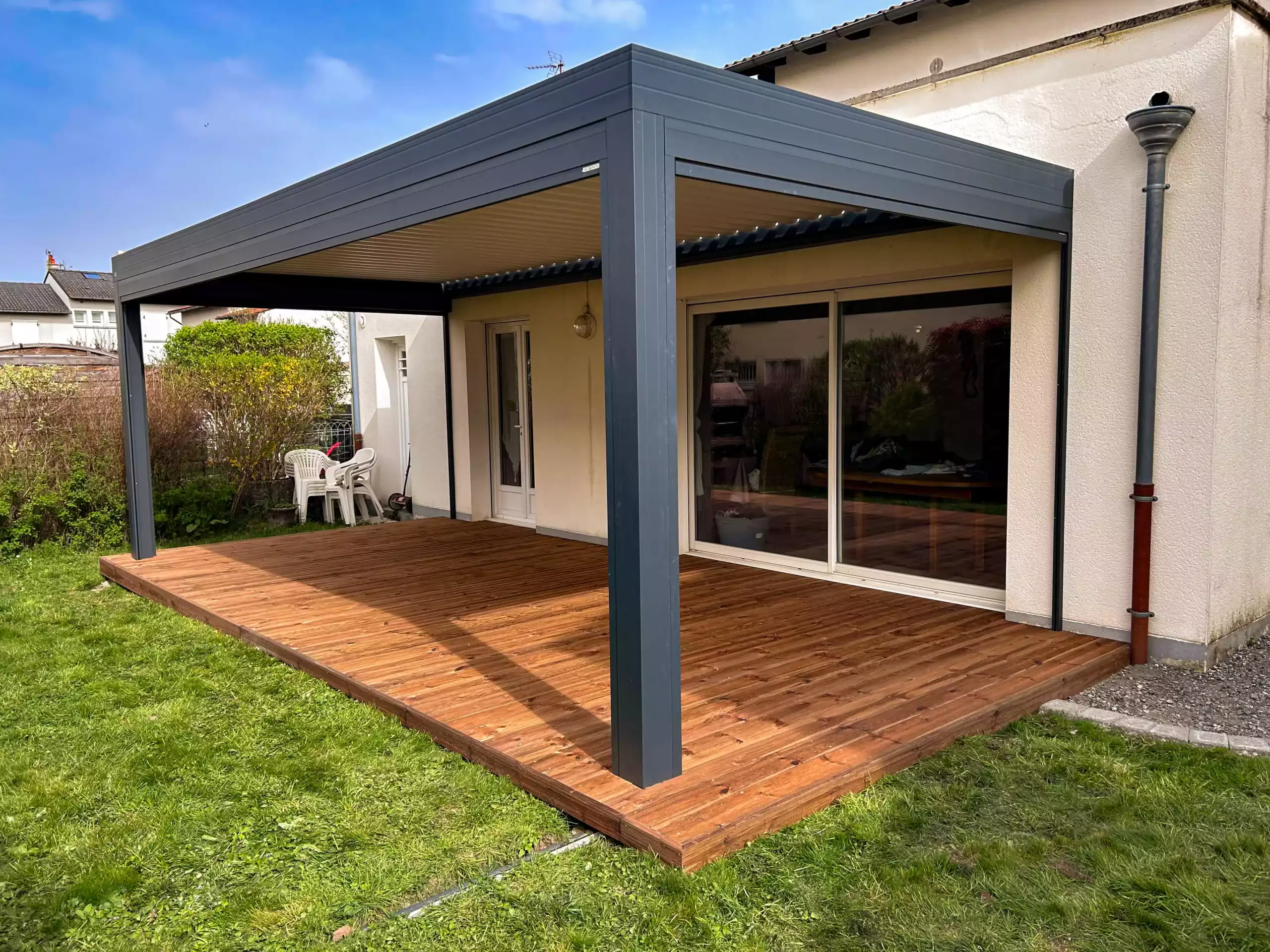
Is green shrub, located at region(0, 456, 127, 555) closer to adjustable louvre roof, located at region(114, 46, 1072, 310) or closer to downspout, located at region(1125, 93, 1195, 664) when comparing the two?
adjustable louvre roof, located at region(114, 46, 1072, 310)

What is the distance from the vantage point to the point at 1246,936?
8.43ft

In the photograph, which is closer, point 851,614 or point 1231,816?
point 1231,816

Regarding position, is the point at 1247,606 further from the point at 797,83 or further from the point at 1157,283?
the point at 797,83

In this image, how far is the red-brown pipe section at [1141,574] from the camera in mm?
4828

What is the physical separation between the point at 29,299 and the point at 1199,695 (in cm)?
4922

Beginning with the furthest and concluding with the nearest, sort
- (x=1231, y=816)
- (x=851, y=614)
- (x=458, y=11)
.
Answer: (x=458, y=11) < (x=851, y=614) < (x=1231, y=816)

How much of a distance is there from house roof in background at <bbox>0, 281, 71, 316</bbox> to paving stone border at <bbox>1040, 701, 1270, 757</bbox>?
47623mm

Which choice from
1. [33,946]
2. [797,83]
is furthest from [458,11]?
[33,946]

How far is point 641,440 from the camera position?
317 centimetres

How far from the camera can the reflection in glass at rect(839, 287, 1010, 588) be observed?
571cm

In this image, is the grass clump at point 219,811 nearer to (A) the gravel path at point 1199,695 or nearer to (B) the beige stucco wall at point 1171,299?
(A) the gravel path at point 1199,695

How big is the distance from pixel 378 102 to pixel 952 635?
21.9 meters

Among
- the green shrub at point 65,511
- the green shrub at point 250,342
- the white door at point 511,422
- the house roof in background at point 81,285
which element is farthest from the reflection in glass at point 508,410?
the house roof in background at point 81,285

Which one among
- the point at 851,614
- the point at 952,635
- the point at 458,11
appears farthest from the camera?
the point at 458,11
